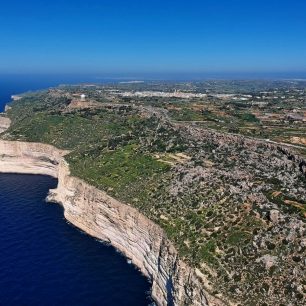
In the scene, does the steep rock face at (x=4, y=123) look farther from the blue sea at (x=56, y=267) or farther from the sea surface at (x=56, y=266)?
the blue sea at (x=56, y=267)

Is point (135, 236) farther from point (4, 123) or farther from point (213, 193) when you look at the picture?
point (4, 123)

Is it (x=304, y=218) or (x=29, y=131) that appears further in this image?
(x=29, y=131)

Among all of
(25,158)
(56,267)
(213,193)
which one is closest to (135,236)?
(56,267)

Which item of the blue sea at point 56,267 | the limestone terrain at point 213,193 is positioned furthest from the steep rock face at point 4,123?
the blue sea at point 56,267

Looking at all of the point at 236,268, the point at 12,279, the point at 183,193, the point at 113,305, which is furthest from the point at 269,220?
the point at 12,279

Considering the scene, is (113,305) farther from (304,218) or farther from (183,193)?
(304,218)

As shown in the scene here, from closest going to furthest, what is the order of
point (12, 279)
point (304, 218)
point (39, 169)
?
1. point (304, 218)
2. point (12, 279)
3. point (39, 169)
